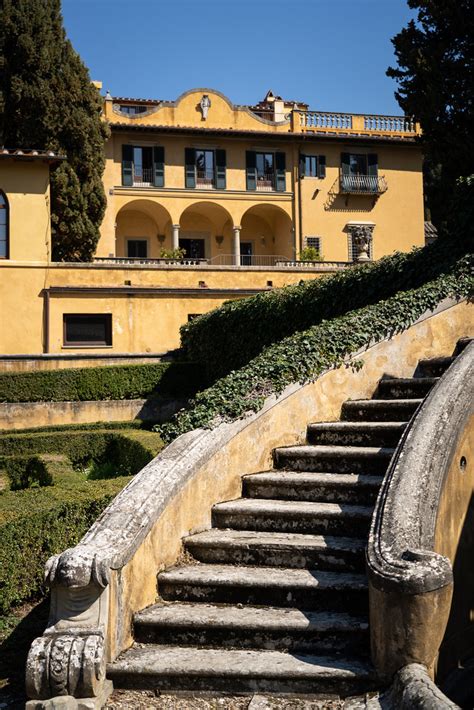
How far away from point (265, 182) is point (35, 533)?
35.3 meters

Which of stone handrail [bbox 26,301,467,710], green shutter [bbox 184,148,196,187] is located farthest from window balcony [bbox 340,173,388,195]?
stone handrail [bbox 26,301,467,710]

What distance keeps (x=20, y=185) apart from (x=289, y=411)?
66.0 ft

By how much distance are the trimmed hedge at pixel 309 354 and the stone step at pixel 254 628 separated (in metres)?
2.04

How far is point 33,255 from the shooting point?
24984 millimetres

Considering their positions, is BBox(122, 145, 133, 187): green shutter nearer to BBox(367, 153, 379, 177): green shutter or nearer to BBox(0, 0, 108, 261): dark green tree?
BBox(0, 0, 108, 261): dark green tree

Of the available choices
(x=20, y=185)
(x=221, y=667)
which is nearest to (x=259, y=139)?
(x=20, y=185)

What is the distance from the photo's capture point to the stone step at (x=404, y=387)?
24.7 feet

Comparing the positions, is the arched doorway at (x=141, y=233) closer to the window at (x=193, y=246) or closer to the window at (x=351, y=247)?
the window at (x=193, y=246)

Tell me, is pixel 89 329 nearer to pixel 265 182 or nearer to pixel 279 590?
pixel 265 182

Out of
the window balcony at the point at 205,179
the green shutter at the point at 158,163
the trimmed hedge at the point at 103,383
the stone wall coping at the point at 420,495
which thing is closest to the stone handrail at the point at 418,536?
the stone wall coping at the point at 420,495

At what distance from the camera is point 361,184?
40.1 metres

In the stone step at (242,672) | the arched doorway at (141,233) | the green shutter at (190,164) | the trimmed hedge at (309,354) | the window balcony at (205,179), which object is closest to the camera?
the stone step at (242,672)

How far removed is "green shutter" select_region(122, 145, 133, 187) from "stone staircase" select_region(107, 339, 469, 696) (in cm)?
3314

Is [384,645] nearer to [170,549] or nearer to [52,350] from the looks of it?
[170,549]
